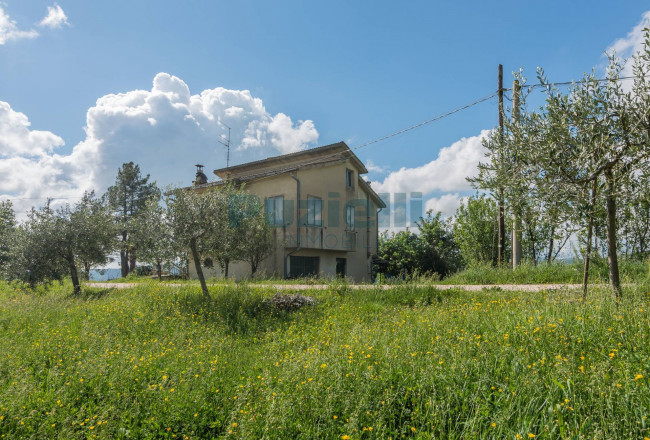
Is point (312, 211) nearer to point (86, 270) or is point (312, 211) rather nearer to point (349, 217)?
point (349, 217)

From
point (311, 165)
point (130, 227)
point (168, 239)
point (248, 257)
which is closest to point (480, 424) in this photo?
point (168, 239)

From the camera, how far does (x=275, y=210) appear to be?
896 inches

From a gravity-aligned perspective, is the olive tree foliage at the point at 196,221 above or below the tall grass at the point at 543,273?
above

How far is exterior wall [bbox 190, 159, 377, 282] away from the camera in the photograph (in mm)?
22156

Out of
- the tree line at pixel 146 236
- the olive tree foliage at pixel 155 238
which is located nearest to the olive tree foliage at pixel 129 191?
the tree line at pixel 146 236

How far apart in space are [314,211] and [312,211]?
0.56 ft

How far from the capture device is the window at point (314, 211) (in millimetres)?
22672

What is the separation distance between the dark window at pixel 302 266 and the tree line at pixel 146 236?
1819mm

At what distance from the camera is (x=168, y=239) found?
42.2ft

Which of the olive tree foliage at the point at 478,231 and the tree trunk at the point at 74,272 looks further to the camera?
the olive tree foliage at the point at 478,231

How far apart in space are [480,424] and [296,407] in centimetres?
196

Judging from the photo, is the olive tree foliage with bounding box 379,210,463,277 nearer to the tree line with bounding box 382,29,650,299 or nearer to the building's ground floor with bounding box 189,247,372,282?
the building's ground floor with bounding box 189,247,372,282

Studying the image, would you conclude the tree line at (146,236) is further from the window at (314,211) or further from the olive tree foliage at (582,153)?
the olive tree foliage at (582,153)

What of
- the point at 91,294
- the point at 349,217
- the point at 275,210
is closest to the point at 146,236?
the point at 91,294
